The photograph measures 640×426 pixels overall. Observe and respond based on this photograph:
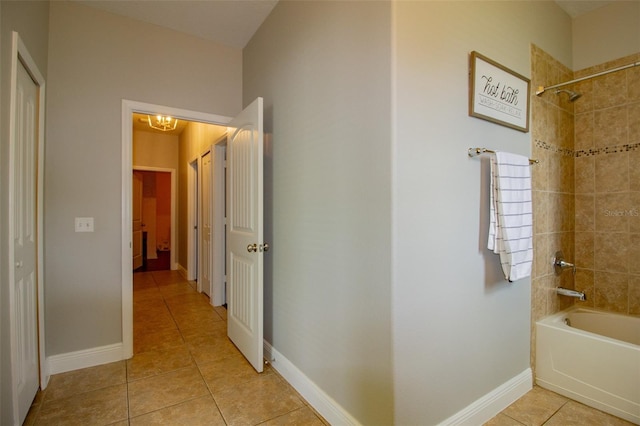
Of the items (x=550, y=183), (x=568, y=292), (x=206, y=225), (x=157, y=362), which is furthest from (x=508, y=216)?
(x=206, y=225)

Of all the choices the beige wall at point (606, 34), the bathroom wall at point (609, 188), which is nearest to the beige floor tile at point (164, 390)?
the bathroom wall at point (609, 188)

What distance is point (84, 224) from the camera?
7.36 feet

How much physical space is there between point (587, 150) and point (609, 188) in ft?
1.14

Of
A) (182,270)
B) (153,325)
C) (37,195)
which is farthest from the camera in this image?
(182,270)

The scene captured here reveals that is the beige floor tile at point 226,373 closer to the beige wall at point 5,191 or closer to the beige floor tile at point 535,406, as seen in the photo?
the beige wall at point 5,191

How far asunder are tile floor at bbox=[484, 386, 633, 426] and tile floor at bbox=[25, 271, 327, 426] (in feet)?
3.59

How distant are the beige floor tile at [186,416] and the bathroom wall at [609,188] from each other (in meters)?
2.93

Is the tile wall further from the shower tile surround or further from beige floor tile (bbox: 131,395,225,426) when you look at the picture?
beige floor tile (bbox: 131,395,225,426)

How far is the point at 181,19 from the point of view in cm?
244

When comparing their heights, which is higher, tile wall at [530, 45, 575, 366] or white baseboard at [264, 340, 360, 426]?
tile wall at [530, 45, 575, 366]

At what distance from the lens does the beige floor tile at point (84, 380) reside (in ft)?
6.31

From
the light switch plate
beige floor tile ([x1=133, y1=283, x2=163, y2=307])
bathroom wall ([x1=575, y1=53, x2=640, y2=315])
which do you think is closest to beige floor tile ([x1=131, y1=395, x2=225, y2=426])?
the light switch plate

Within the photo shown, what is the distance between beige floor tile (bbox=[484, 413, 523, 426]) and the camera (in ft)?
5.32

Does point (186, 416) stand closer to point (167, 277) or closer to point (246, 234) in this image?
point (246, 234)
